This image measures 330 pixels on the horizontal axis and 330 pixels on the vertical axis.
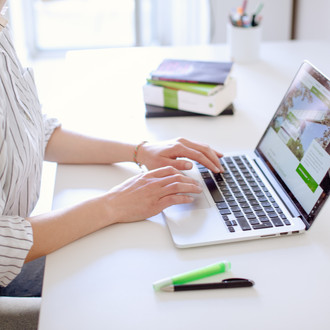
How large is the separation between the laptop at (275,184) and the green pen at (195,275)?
70mm

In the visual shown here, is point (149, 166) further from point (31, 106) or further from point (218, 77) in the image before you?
point (218, 77)

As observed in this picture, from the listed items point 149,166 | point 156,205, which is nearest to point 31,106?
point 149,166

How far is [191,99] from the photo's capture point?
142cm

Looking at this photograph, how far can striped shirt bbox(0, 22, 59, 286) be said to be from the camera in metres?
0.89

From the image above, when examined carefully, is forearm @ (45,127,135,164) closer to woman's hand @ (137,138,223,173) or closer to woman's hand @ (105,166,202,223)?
woman's hand @ (137,138,223,173)

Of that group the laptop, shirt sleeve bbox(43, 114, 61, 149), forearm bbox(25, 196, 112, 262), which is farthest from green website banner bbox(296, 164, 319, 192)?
shirt sleeve bbox(43, 114, 61, 149)

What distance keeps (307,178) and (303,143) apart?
85 mm

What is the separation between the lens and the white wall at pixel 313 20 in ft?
8.97

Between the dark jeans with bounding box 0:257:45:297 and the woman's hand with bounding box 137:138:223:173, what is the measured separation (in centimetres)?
36

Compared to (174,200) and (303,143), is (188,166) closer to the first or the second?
(174,200)

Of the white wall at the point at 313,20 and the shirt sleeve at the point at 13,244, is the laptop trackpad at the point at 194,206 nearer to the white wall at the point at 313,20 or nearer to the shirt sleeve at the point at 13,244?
the shirt sleeve at the point at 13,244

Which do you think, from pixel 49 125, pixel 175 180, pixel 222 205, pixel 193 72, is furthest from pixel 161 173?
pixel 193 72

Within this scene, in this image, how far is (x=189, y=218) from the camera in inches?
37.8

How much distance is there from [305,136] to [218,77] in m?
0.49
